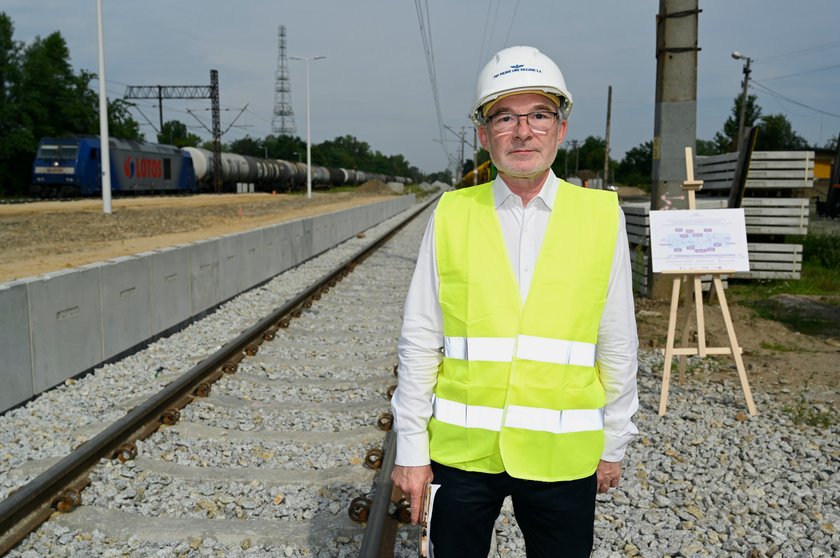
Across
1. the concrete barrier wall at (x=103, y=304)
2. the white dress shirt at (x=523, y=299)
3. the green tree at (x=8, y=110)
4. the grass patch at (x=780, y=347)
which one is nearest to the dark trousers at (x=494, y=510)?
the white dress shirt at (x=523, y=299)

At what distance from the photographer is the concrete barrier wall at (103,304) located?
5.92 meters

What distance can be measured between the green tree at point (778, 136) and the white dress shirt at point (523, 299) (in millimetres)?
107083

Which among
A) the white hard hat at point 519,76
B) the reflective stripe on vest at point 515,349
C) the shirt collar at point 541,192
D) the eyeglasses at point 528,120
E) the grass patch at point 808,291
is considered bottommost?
the grass patch at point 808,291

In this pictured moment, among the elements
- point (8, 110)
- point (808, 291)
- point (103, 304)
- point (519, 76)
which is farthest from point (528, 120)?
point (8, 110)

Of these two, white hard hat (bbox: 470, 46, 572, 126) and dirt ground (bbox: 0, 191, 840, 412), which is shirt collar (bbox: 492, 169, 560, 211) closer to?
white hard hat (bbox: 470, 46, 572, 126)

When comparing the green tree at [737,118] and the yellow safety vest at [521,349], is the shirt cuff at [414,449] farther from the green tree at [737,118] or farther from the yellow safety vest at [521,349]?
the green tree at [737,118]

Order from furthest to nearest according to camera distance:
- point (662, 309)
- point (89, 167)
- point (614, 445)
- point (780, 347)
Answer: point (89, 167), point (662, 309), point (780, 347), point (614, 445)

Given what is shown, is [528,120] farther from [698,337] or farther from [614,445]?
[698,337]

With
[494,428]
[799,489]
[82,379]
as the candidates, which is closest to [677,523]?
[799,489]

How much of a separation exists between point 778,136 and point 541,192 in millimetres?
121417

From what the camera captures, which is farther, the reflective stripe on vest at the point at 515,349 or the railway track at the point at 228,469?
the railway track at the point at 228,469

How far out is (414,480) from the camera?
91.7 inches

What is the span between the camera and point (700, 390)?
6805mm

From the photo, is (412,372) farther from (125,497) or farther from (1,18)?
(1,18)
